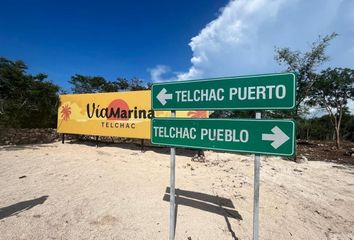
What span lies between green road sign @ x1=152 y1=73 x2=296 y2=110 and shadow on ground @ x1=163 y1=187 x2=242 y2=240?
2.30 metres

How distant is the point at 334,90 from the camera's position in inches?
724

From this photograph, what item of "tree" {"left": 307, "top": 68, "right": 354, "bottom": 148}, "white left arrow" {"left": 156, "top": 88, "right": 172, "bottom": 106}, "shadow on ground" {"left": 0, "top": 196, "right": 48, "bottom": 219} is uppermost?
"tree" {"left": 307, "top": 68, "right": 354, "bottom": 148}

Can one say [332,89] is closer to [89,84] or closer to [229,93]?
[229,93]

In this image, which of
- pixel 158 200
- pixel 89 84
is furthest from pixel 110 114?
pixel 89 84

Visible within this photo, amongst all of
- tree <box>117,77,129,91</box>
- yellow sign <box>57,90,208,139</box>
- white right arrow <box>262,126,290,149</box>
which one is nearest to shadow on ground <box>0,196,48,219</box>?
white right arrow <box>262,126,290,149</box>

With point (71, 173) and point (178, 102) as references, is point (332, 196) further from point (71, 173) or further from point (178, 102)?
point (71, 173)

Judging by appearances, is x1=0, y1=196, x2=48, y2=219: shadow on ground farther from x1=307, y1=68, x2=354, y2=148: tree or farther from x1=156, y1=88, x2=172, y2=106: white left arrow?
x1=307, y1=68, x2=354, y2=148: tree

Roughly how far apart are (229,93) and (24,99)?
19.5 m

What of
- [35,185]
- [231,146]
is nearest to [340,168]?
[231,146]

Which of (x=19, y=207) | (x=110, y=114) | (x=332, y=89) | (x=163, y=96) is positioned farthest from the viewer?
(x=332, y=89)

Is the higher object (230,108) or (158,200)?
(230,108)

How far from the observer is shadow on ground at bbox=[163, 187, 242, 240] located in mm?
4839

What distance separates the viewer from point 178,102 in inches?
144

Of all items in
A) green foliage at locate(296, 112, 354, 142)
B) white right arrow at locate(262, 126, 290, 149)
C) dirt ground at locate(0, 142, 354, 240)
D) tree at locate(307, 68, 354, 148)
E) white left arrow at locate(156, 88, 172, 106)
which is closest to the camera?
white right arrow at locate(262, 126, 290, 149)
